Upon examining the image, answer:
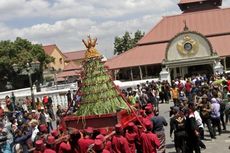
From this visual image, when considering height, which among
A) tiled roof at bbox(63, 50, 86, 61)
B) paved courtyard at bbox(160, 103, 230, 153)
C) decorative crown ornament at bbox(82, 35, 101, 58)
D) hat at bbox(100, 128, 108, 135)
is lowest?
paved courtyard at bbox(160, 103, 230, 153)

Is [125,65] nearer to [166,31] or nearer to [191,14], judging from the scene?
[166,31]

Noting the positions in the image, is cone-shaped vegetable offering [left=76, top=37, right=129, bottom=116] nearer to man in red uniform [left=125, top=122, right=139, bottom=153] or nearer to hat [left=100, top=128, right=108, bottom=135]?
hat [left=100, top=128, right=108, bottom=135]

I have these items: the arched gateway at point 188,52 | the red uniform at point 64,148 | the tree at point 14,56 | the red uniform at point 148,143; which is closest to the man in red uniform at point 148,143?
the red uniform at point 148,143

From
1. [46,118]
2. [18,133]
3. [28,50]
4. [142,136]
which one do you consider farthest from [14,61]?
[142,136]

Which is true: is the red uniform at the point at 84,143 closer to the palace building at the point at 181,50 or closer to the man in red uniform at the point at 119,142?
the man in red uniform at the point at 119,142

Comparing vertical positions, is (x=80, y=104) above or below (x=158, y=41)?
below

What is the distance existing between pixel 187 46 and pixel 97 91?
106 ft

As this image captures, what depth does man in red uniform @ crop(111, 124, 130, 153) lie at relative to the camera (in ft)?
36.1

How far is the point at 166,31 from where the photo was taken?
53.0 m

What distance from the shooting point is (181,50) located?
4453 cm

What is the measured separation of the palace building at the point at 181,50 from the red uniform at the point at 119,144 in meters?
31.5

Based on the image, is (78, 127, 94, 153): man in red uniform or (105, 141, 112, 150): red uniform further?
(78, 127, 94, 153): man in red uniform

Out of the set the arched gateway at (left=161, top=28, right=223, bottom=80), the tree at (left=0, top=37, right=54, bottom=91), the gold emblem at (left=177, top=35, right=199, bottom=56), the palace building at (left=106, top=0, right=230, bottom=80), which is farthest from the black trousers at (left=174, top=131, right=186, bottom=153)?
the tree at (left=0, top=37, right=54, bottom=91)

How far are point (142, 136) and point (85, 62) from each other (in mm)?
2661
